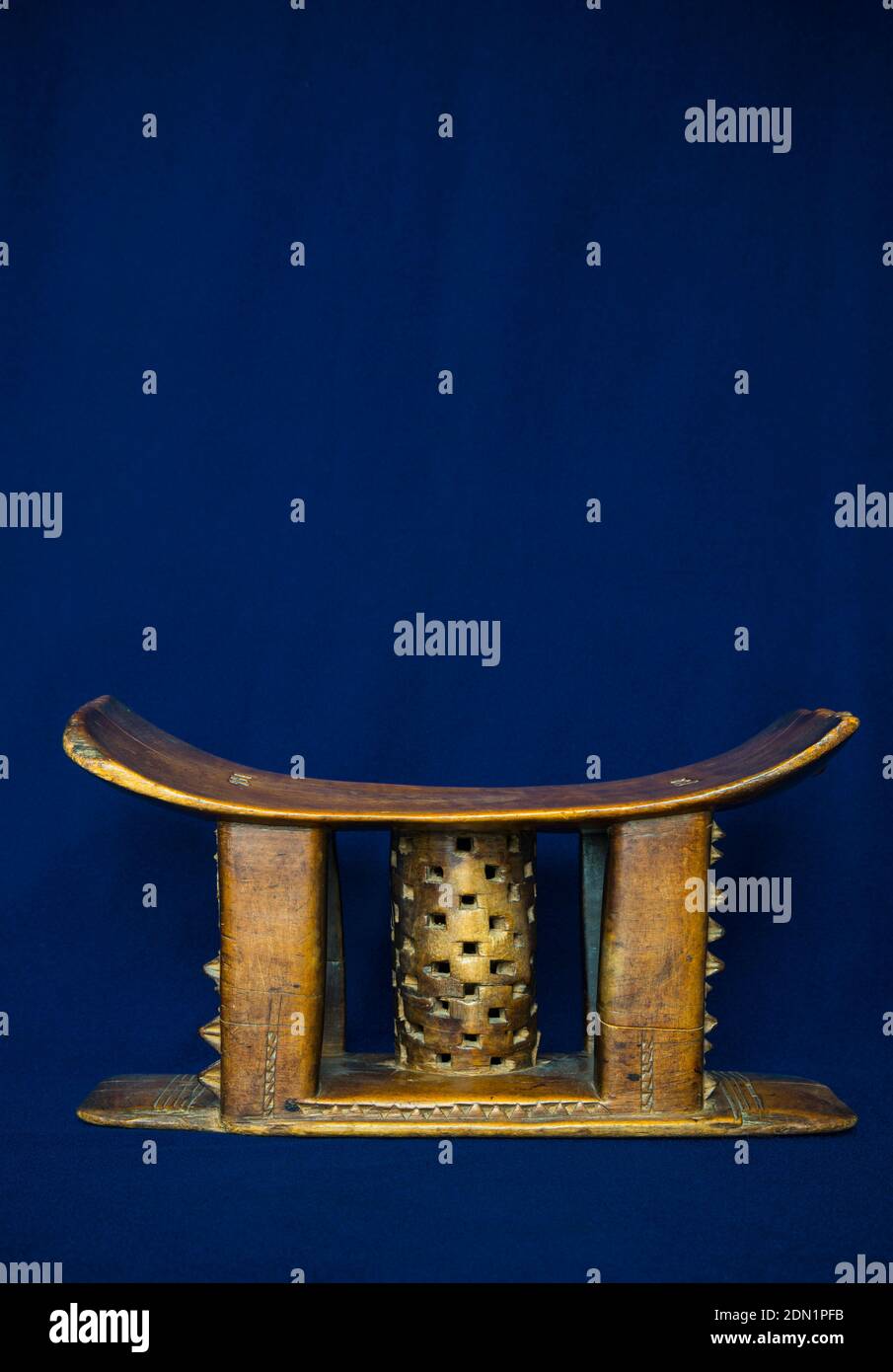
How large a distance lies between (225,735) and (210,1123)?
0.95m

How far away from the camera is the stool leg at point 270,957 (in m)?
2.99

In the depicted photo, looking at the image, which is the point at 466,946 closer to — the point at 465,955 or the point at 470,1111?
the point at 465,955

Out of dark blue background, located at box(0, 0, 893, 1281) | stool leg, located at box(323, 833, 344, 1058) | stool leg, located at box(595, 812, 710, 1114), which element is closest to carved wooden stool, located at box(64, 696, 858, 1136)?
stool leg, located at box(595, 812, 710, 1114)

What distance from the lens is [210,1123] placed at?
3.06 meters

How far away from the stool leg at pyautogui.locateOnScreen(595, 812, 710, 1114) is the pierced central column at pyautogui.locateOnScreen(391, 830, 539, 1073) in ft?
0.62

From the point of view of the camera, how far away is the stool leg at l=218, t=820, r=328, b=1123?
2.99 m

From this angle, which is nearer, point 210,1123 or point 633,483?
point 210,1123

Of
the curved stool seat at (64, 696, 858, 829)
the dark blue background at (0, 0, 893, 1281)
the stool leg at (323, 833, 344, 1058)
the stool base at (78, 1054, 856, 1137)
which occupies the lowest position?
the stool base at (78, 1054, 856, 1137)

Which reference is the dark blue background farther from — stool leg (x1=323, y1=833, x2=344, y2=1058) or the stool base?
the stool base

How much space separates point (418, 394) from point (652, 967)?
4.58 feet

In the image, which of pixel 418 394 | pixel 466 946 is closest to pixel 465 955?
pixel 466 946

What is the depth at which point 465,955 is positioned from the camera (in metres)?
3.12

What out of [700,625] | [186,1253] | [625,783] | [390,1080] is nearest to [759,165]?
[700,625]

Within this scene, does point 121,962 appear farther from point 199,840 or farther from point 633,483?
point 633,483
